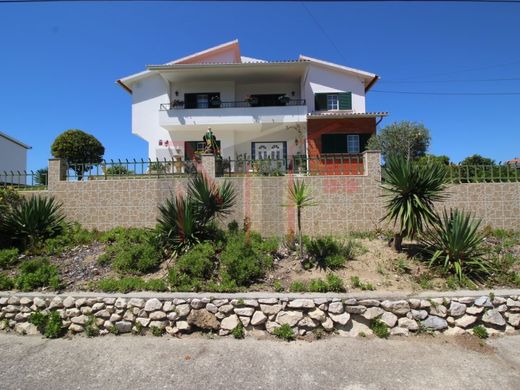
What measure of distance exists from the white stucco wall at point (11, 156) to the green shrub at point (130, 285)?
2769 cm

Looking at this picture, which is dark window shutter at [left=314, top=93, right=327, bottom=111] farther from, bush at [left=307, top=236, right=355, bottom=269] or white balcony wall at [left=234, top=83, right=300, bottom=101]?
bush at [left=307, top=236, right=355, bottom=269]

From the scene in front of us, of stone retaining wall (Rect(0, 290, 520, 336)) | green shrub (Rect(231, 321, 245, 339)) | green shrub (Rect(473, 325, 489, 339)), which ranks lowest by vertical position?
green shrub (Rect(473, 325, 489, 339))

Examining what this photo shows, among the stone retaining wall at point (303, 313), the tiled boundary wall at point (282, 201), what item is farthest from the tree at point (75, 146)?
the stone retaining wall at point (303, 313)

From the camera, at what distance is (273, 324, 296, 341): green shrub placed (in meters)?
5.02

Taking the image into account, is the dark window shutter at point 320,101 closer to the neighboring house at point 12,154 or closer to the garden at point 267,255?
the garden at point 267,255

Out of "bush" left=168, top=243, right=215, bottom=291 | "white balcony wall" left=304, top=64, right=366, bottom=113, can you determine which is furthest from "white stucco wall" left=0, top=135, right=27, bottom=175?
"bush" left=168, top=243, right=215, bottom=291

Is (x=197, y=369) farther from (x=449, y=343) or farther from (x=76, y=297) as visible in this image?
(x=449, y=343)

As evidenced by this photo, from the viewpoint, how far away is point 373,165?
8.70m

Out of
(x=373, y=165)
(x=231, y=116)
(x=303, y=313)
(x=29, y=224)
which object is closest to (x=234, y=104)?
(x=231, y=116)

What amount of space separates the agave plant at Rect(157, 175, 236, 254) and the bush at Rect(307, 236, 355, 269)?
2226mm

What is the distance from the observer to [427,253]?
6.73 metres

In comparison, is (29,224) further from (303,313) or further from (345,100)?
(345,100)

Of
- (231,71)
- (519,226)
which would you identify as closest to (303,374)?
(519,226)

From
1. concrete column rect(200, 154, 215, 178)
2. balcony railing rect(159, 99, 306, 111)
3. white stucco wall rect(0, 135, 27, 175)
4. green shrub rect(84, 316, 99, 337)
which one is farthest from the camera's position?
Answer: white stucco wall rect(0, 135, 27, 175)
